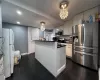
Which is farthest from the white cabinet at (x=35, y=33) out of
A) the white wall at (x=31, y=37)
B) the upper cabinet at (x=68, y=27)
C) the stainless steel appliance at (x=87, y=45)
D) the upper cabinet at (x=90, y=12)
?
the upper cabinet at (x=90, y=12)

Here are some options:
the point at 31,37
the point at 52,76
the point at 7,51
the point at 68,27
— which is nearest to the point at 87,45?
the point at 52,76

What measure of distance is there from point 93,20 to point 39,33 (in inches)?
196

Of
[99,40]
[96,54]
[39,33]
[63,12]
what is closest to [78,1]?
[63,12]

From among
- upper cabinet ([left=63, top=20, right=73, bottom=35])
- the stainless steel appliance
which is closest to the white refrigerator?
the stainless steel appliance

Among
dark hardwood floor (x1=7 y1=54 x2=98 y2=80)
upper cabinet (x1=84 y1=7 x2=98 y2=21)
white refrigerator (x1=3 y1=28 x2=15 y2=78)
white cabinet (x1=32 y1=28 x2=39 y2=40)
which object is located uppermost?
upper cabinet (x1=84 y1=7 x2=98 y2=21)

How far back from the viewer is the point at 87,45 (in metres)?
→ 2.78

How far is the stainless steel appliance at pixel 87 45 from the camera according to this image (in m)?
2.59

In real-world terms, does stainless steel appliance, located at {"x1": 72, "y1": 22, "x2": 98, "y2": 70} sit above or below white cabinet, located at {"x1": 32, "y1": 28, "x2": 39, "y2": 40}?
below

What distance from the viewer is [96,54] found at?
101 inches

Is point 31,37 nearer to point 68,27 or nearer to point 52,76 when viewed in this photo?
point 68,27

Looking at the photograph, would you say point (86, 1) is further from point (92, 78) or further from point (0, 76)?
point (0, 76)

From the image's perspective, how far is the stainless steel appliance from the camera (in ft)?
8.50

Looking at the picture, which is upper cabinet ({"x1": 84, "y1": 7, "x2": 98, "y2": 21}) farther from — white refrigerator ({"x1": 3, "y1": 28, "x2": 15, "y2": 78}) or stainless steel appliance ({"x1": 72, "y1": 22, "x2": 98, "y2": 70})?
white refrigerator ({"x1": 3, "y1": 28, "x2": 15, "y2": 78})

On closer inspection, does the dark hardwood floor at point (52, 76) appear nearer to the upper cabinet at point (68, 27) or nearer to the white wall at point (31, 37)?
the upper cabinet at point (68, 27)
